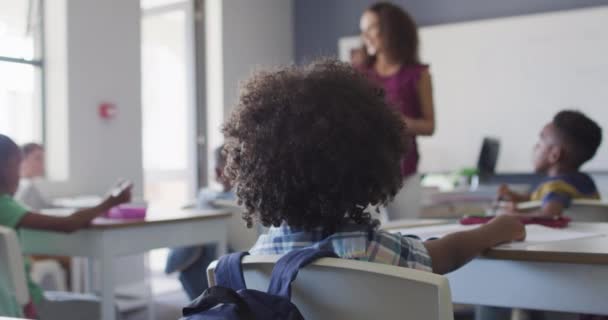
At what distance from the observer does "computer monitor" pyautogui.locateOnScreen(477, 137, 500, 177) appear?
14.4 ft

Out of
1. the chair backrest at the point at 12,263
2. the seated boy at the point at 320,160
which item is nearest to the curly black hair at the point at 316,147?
the seated boy at the point at 320,160

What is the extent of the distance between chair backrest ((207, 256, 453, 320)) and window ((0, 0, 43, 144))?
347 cm

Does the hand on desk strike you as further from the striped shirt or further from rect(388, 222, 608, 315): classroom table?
the striped shirt

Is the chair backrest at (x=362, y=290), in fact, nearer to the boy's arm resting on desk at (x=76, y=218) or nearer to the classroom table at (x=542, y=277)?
the classroom table at (x=542, y=277)

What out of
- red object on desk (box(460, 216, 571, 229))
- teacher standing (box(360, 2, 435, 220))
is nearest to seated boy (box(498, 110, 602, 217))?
teacher standing (box(360, 2, 435, 220))

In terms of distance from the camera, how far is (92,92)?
13.9ft

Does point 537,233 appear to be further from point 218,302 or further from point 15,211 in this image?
point 15,211

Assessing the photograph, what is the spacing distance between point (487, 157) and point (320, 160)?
365 centimetres

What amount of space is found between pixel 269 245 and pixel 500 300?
48cm

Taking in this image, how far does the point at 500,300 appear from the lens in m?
1.24

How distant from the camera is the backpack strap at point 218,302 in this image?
778mm

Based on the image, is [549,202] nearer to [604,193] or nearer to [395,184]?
[395,184]

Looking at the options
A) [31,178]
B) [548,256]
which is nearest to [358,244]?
[548,256]

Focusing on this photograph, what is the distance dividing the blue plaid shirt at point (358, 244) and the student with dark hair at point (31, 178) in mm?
2757
